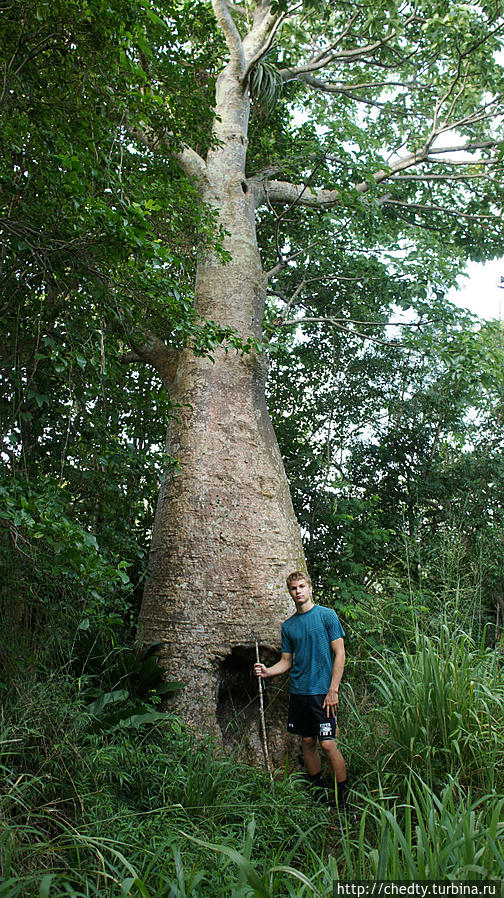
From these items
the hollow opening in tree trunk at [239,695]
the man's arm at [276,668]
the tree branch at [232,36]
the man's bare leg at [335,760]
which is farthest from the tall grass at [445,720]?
the tree branch at [232,36]

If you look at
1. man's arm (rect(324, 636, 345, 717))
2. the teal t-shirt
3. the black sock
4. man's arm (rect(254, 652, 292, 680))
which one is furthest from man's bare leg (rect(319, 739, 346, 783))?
man's arm (rect(254, 652, 292, 680))

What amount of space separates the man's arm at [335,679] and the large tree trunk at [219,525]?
25.1 inches

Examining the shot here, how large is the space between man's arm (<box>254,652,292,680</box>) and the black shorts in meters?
0.18

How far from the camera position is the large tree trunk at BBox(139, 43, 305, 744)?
4.64 m

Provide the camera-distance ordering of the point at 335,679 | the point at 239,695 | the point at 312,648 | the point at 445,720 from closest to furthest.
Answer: the point at 445,720 → the point at 335,679 → the point at 312,648 → the point at 239,695

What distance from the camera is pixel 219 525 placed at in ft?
16.6

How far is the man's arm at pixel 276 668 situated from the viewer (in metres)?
4.24

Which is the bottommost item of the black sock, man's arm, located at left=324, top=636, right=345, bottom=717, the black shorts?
the black sock

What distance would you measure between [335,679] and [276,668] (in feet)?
1.37

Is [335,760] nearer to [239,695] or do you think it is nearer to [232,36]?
[239,695]

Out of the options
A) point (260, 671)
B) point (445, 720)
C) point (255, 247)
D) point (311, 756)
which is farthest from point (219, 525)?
point (255, 247)

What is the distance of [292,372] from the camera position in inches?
366

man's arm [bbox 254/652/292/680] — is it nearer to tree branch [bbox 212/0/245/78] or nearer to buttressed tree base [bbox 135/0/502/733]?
buttressed tree base [bbox 135/0/502/733]

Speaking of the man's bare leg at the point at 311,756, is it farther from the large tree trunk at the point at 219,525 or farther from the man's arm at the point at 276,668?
the large tree trunk at the point at 219,525
